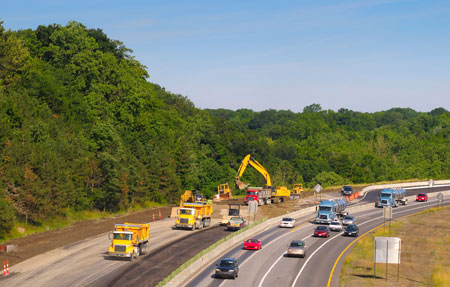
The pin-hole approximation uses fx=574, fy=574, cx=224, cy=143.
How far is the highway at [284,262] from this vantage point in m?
47.1

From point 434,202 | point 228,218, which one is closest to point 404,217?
point 434,202

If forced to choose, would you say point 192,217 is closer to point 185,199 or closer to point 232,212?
point 232,212

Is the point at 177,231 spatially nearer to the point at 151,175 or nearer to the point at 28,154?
the point at 28,154

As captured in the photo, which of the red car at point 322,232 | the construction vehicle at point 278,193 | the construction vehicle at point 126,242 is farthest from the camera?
the construction vehicle at point 278,193

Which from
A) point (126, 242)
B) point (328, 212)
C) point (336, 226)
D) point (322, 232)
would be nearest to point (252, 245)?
point (322, 232)

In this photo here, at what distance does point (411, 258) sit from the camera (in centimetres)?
6303

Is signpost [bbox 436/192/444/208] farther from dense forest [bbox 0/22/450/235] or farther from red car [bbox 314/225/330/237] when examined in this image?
dense forest [bbox 0/22/450/235]

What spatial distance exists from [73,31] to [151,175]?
4024cm

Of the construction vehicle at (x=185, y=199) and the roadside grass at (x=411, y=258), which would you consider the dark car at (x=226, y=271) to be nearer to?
the roadside grass at (x=411, y=258)

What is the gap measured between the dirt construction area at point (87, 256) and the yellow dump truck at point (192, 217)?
919 mm

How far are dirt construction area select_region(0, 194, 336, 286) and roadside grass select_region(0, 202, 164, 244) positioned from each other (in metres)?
1.46

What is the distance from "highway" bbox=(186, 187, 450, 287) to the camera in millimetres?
47062

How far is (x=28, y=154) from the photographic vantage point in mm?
71875

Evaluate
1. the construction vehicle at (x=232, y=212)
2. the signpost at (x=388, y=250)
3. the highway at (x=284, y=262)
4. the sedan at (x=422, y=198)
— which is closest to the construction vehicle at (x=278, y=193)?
the construction vehicle at (x=232, y=212)
